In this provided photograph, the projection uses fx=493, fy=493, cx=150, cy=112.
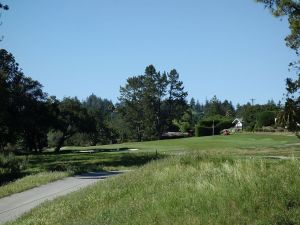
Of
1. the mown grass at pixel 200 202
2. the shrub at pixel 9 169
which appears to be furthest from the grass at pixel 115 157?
the mown grass at pixel 200 202

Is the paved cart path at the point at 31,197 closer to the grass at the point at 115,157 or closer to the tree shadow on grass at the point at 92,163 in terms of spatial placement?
the grass at the point at 115,157

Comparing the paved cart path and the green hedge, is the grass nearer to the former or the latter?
the paved cart path

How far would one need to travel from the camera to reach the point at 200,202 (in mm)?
9438

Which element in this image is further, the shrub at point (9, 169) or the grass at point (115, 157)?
the grass at point (115, 157)

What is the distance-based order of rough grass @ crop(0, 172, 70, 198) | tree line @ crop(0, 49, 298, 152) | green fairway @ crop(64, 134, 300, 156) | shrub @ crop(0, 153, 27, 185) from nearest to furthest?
rough grass @ crop(0, 172, 70, 198)
shrub @ crop(0, 153, 27, 185)
green fairway @ crop(64, 134, 300, 156)
tree line @ crop(0, 49, 298, 152)

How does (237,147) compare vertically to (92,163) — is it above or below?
above

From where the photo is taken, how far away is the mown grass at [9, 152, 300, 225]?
856cm

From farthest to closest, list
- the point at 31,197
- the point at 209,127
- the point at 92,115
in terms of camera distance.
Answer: the point at 209,127 → the point at 92,115 → the point at 31,197

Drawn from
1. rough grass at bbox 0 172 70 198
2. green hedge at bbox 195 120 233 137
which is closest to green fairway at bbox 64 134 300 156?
rough grass at bbox 0 172 70 198

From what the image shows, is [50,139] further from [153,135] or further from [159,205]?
[159,205]

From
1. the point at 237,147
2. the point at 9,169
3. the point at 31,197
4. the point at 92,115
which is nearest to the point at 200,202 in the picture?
the point at 31,197

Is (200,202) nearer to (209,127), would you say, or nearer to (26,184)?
(26,184)

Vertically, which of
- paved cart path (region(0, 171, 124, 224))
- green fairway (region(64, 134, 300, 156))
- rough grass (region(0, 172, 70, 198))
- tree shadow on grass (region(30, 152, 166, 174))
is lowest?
paved cart path (region(0, 171, 124, 224))

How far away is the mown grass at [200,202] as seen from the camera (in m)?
8.56
